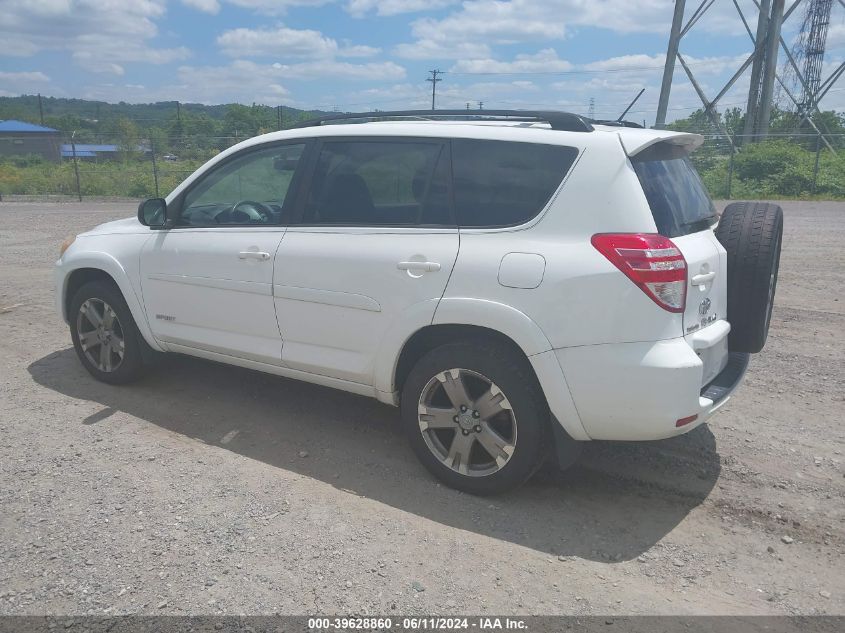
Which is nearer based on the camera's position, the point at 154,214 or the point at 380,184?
the point at 380,184

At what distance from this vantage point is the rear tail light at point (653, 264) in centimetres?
323

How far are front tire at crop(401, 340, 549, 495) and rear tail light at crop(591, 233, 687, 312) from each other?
0.71m

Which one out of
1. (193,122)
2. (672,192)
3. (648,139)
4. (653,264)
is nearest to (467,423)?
(653,264)

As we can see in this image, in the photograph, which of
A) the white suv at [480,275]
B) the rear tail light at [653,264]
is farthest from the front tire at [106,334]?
the rear tail light at [653,264]

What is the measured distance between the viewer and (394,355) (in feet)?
12.8

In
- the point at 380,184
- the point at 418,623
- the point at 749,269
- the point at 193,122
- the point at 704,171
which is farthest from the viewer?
the point at 193,122

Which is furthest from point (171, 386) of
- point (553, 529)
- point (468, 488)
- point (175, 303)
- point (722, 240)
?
point (722, 240)

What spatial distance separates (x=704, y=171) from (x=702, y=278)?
77.3ft

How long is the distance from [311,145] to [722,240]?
98.0 inches

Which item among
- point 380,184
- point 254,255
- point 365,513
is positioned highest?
point 380,184

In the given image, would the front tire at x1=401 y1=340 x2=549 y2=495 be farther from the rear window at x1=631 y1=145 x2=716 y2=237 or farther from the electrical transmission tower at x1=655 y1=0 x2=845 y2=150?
the electrical transmission tower at x1=655 y1=0 x2=845 y2=150

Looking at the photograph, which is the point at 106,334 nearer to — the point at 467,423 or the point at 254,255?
the point at 254,255

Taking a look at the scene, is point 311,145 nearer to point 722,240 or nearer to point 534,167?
point 534,167

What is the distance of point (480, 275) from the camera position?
3.57 m
